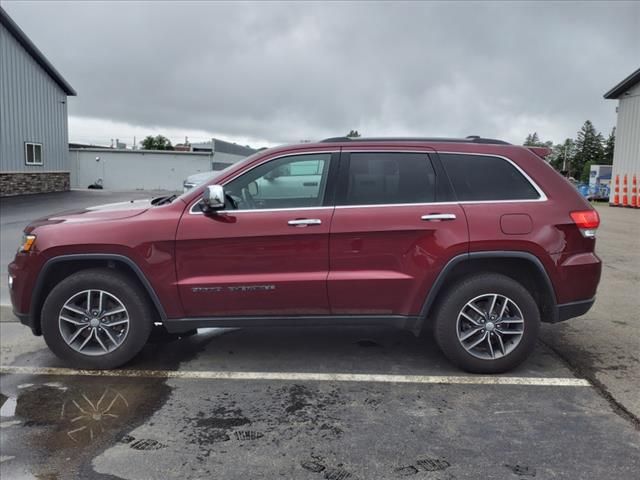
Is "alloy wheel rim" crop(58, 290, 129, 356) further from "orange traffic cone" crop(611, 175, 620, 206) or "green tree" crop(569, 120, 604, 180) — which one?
"green tree" crop(569, 120, 604, 180)

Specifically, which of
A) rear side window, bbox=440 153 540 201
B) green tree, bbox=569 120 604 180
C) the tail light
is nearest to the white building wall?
rear side window, bbox=440 153 540 201

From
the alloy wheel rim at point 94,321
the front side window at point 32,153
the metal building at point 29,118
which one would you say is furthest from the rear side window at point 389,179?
the front side window at point 32,153

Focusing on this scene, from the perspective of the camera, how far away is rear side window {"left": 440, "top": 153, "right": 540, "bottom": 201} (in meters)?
4.30

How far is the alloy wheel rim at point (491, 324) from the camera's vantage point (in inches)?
167

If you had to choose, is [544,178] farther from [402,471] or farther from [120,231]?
[120,231]

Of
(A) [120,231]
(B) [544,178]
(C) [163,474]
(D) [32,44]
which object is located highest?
(D) [32,44]

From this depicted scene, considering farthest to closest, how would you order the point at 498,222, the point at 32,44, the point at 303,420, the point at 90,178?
the point at 90,178 → the point at 32,44 → the point at 498,222 → the point at 303,420

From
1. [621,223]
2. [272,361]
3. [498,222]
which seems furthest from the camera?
[621,223]

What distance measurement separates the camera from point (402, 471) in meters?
2.96

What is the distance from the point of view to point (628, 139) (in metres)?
27.2

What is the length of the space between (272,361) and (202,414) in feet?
3.47

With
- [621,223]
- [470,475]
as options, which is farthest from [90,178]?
[470,475]

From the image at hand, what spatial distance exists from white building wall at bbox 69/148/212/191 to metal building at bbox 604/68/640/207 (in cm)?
2558

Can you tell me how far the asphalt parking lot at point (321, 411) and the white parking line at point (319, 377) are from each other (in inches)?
0.6
